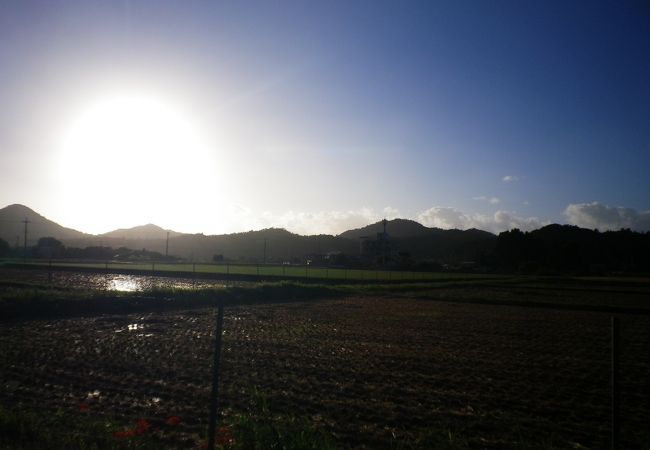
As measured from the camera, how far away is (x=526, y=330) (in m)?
18.6

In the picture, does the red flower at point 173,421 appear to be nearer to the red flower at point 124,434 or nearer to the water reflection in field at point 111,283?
the red flower at point 124,434

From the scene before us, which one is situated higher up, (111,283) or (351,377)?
(351,377)

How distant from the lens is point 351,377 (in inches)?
397

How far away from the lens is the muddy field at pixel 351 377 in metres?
7.16

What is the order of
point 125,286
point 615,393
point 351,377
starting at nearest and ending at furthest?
1. point 615,393
2. point 351,377
3. point 125,286

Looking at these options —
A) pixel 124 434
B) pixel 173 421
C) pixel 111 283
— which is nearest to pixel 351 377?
pixel 173 421

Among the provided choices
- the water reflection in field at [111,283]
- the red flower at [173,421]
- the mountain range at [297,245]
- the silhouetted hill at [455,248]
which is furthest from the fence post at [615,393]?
the mountain range at [297,245]

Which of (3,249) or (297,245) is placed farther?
(297,245)

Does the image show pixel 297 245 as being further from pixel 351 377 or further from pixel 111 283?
pixel 351 377

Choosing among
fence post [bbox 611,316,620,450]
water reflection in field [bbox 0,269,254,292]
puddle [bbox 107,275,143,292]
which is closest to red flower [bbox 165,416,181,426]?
fence post [bbox 611,316,620,450]

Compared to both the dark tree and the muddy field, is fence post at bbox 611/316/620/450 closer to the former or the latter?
the muddy field

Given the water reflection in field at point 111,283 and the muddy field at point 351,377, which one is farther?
the water reflection in field at point 111,283

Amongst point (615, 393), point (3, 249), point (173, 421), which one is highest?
point (615, 393)

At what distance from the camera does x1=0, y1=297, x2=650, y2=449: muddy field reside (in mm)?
7164
